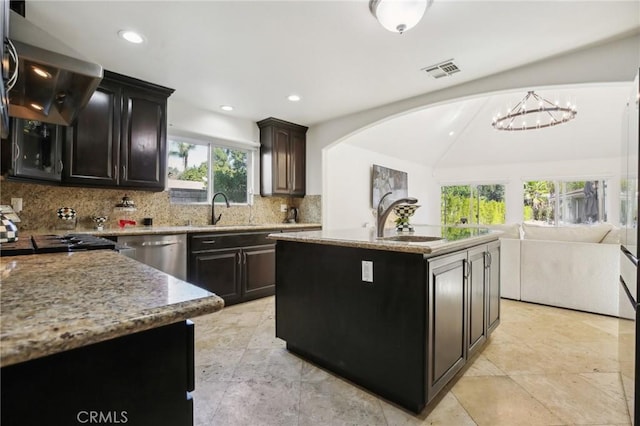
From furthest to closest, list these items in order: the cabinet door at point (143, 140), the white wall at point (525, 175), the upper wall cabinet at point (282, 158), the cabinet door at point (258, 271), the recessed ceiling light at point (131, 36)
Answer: the white wall at point (525, 175) → the upper wall cabinet at point (282, 158) → the cabinet door at point (258, 271) → the cabinet door at point (143, 140) → the recessed ceiling light at point (131, 36)

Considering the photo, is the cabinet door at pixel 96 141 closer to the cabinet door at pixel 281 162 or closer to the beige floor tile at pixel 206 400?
the cabinet door at pixel 281 162

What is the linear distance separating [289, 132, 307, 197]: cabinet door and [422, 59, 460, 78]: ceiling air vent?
2.29 meters

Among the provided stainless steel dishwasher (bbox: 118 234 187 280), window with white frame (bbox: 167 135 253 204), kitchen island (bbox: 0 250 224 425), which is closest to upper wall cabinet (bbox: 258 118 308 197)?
window with white frame (bbox: 167 135 253 204)

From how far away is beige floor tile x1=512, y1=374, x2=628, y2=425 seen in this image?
1654 millimetres

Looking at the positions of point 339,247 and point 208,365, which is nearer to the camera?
point 339,247

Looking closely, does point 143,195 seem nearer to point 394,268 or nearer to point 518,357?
point 394,268

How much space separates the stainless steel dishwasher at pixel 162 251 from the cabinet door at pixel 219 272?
0.14 metres

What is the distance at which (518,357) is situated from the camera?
7.61 ft

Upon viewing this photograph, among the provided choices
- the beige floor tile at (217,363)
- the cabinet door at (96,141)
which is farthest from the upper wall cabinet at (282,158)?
the beige floor tile at (217,363)

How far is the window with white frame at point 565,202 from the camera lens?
6.80 metres

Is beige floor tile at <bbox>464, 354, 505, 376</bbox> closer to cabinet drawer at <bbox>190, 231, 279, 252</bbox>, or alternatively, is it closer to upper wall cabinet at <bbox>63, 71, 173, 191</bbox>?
cabinet drawer at <bbox>190, 231, 279, 252</bbox>

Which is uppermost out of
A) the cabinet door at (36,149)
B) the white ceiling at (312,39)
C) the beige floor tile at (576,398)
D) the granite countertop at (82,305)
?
the white ceiling at (312,39)

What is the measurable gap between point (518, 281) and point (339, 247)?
295cm

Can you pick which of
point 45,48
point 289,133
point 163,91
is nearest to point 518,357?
point 45,48
